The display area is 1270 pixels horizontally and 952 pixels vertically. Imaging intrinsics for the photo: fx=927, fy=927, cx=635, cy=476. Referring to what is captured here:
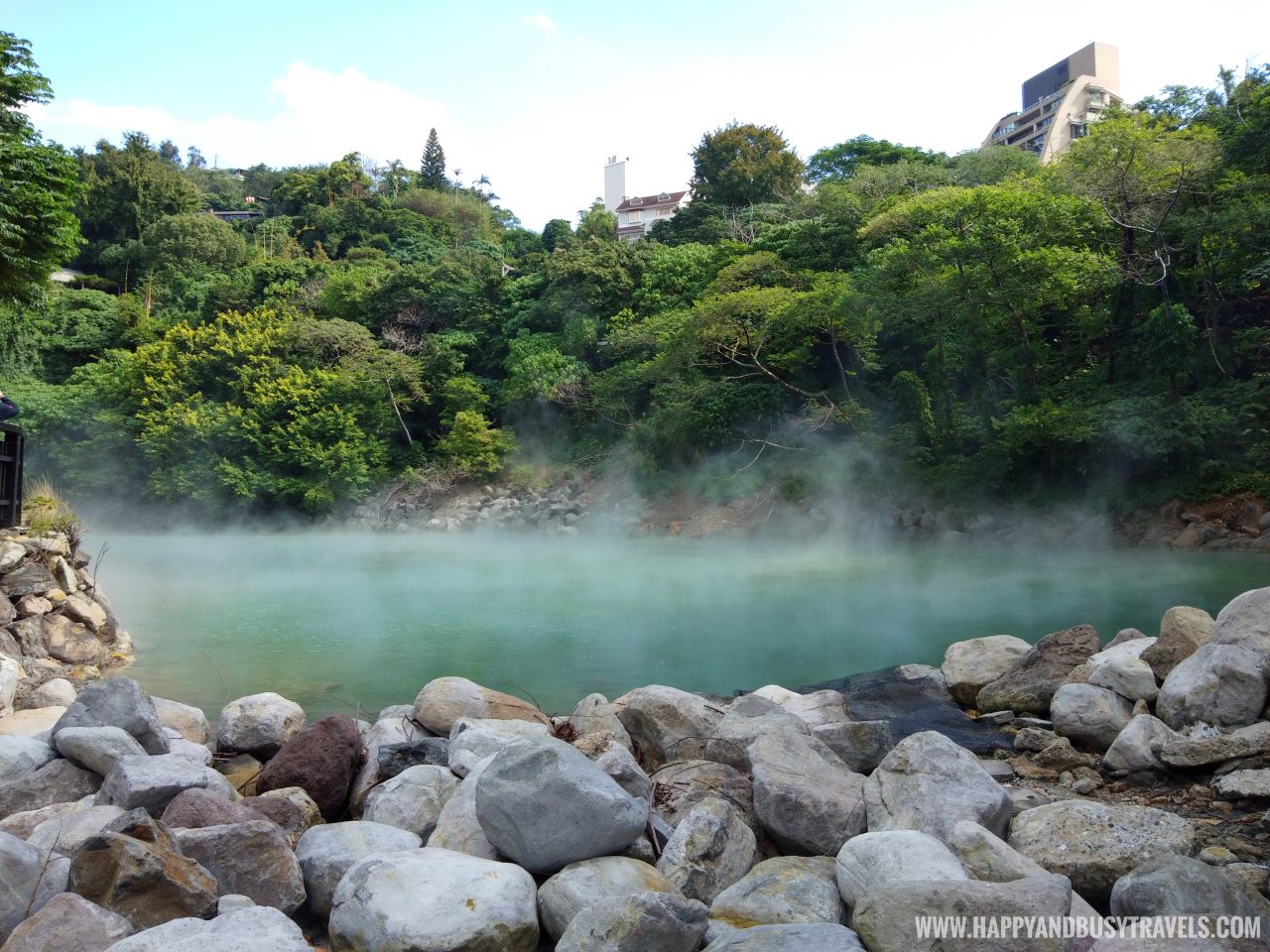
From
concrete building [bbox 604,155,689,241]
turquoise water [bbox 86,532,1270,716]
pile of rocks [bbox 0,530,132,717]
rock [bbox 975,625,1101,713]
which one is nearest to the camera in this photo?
rock [bbox 975,625,1101,713]

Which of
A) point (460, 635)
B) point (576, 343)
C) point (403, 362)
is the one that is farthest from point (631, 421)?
point (460, 635)

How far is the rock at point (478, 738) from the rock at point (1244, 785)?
3.08 metres

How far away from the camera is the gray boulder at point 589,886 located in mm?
3074

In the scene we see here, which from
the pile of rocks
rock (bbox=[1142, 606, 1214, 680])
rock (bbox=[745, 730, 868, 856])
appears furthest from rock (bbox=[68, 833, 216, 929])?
rock (bbox=[1142, 606, 1214, 680])

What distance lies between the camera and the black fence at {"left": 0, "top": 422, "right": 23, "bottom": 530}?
28.8ft

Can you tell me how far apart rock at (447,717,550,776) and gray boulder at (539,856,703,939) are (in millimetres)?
1053

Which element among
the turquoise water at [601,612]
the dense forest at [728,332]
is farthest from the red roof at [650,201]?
the turquoise water at [601,612]

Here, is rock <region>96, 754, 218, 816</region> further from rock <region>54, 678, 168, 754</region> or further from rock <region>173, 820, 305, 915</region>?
rock <region>54, 678, 168, 754</region>

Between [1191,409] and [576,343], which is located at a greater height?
[576,343]

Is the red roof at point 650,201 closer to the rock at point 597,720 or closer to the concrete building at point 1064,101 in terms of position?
the concrete building at point 1064,101

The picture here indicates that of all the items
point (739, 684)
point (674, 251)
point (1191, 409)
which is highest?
point (674, 251)

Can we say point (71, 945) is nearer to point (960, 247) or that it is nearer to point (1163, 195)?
point (960, 247)

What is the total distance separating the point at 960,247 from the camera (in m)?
16.1

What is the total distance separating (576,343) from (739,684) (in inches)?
710
